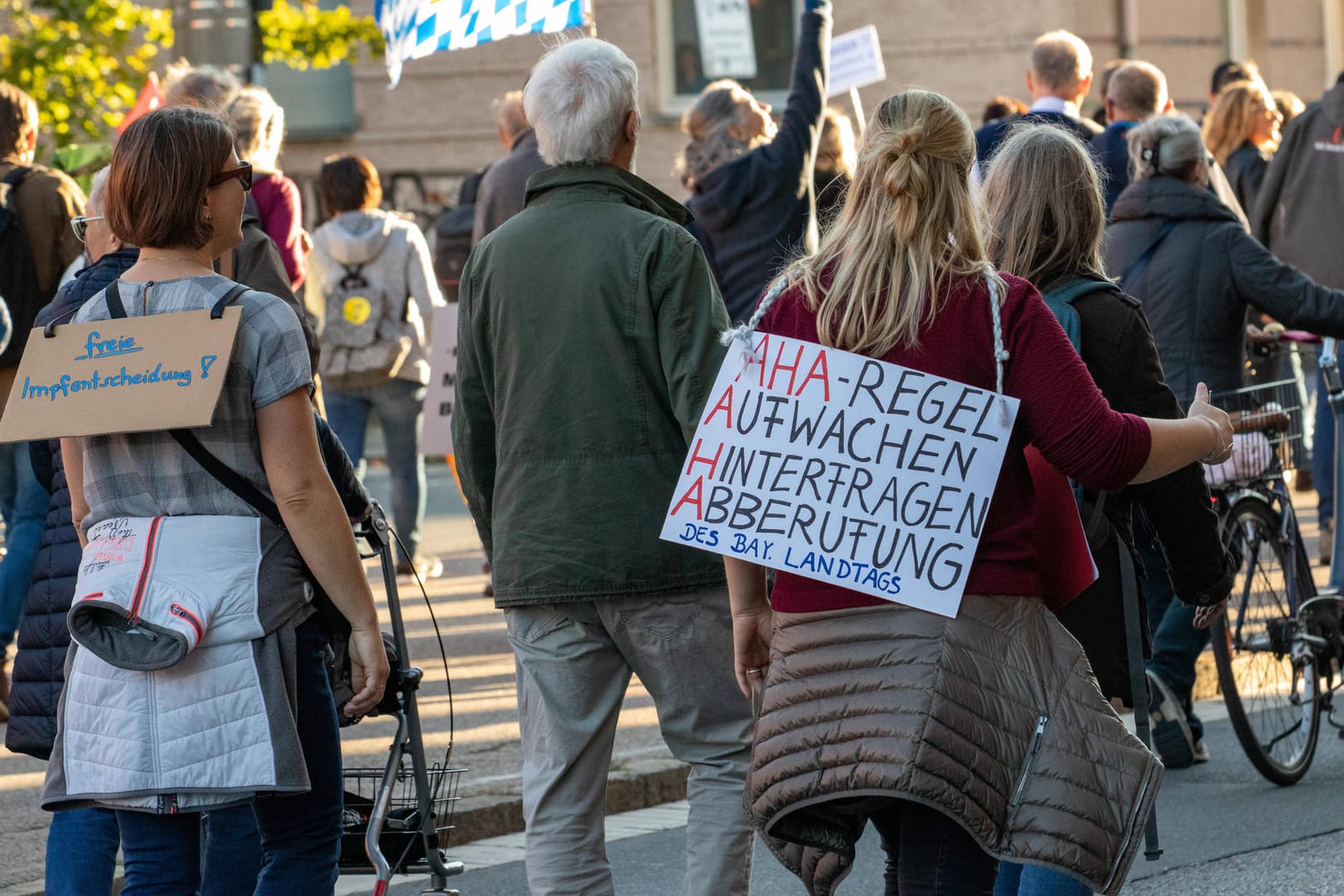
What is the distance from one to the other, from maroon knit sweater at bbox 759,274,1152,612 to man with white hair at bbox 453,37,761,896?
0.75 meters

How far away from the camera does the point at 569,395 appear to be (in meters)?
3.98

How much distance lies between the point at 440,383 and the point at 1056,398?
5.77 m

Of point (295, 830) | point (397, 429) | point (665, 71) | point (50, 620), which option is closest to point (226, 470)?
point (295, 830)

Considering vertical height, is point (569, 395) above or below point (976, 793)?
above

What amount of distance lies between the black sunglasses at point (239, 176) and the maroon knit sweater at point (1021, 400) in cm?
121

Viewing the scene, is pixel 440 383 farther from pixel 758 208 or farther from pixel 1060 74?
pixel 1060 74

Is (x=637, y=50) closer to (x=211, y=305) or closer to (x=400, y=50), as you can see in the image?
(x=400, y=50)

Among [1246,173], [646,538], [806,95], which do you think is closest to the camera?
[646,538]

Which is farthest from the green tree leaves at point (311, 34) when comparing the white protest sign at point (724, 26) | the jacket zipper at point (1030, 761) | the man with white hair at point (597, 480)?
the jacket zipper at point (1030, 761)

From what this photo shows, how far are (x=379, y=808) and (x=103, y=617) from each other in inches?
31.9

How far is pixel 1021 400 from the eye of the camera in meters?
3.25

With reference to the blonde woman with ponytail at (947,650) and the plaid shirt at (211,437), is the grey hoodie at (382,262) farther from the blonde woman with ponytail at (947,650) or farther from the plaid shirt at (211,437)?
the blonde woman with ponytail at (947,650)

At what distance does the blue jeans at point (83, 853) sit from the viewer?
13.0 ft

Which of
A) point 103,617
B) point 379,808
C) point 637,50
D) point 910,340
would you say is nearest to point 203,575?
point 103,617
